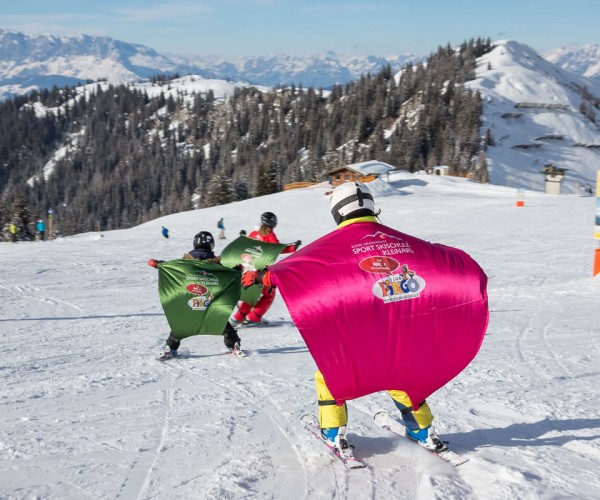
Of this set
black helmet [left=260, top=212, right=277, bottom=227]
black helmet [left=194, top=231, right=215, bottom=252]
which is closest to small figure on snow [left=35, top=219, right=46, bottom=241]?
black helmet [left=260, top=212, right=277, bottom=227]

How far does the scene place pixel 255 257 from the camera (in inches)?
404

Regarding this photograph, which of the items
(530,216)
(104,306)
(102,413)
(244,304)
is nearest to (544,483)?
(102,413)

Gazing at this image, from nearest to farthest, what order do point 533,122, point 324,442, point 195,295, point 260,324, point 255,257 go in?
point 324,442
point 195,295
point 255,257
point 260,324
point 533,122

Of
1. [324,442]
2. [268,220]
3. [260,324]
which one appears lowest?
[260,324]

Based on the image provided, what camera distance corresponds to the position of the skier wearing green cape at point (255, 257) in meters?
10.1

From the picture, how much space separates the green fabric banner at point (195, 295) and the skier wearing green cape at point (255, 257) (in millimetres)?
1718

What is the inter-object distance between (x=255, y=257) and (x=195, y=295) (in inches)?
93.3

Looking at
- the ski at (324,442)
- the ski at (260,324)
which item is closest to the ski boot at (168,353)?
the ski at (260,324)

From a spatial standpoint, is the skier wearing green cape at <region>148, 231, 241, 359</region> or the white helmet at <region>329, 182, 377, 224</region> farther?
the skier wearing green cape at <region>148, 231, 241, 359</region>

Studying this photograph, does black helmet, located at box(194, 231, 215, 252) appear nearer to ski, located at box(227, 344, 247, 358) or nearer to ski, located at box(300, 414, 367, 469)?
ski, located at box(227, 344, 247, 358)

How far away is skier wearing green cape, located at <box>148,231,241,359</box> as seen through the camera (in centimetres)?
796

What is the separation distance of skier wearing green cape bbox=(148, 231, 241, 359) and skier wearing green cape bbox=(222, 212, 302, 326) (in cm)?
167

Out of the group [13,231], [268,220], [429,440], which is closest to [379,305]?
[429,440]

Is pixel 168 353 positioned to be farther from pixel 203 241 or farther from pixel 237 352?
pixel 203 241
